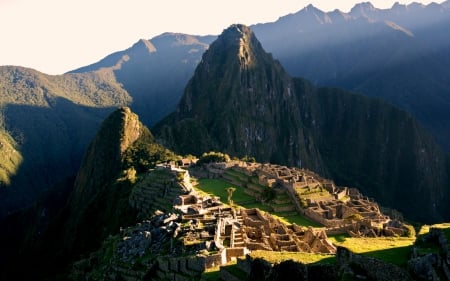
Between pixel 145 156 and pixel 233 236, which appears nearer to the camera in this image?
pixel 233 236

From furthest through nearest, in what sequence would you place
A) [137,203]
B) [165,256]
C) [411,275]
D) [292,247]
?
[137,203], [292,247], [165,256], [411,275]

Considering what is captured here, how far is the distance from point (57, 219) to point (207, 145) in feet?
168

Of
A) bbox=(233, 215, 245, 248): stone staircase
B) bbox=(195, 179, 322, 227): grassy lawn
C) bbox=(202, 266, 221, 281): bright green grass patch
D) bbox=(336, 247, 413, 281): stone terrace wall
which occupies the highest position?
bbox=(195, 179, 322, 227): grassy lawn

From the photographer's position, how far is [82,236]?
84.6 metres

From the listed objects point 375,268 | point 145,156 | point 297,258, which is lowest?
point 375,268

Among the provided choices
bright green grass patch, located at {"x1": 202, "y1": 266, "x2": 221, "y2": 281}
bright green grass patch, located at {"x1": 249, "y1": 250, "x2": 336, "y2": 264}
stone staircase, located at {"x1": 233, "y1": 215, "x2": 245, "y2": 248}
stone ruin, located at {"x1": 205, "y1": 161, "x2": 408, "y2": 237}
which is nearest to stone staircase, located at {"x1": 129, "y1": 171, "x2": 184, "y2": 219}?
stone ruin, located at {"x1": 205, "y1": 161, "x2": 408, "y2": 237}

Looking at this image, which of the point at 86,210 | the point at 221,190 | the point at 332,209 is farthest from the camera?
the point at 86,210

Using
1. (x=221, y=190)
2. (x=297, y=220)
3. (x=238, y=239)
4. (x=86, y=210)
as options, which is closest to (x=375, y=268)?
(x=238, y=239)

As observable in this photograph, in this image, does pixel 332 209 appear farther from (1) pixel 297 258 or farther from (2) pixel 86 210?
(2) pixel 86 210

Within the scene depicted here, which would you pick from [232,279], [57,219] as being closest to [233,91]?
[57,219]

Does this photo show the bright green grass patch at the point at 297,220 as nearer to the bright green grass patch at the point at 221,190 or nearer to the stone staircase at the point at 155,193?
the bright green grass patch at the point at 221,190

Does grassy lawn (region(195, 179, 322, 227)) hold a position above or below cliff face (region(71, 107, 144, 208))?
below

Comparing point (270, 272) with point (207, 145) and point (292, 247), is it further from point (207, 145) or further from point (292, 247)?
point (207, 145)

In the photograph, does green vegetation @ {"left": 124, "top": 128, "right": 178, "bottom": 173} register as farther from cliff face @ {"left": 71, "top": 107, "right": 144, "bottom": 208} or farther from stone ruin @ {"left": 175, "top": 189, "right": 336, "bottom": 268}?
stone ruin @ {"left": 175, "top": 189, "right": 336, "bottom": 268}
